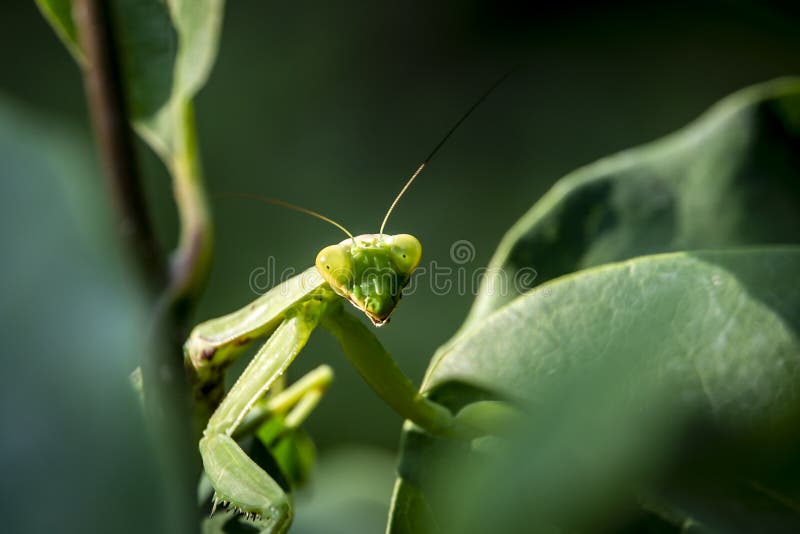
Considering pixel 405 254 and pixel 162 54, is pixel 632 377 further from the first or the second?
pixel 162 54

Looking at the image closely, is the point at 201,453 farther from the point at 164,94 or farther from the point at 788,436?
the point at 788,436

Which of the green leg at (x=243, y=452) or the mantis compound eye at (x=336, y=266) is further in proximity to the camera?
the mantis compound eye at (x=336, y=266)

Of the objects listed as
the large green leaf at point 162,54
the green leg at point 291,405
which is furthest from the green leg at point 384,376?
the large green leaf at point 162,54

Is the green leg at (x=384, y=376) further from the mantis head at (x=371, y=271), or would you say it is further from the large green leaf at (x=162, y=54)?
the large green leaf at (x=162, y=54)

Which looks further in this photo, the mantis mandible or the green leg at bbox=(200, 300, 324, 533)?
the mantis mandible

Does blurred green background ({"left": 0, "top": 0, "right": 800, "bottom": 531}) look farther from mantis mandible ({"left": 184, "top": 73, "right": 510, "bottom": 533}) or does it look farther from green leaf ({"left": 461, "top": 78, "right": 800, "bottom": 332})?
green leaf ({"left": 461, "top": 78, "right": 800, "bottom": 332})

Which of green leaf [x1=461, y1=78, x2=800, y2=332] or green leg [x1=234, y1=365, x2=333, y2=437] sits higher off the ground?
green leaf [x1=461, y1=78, x2=800, y2=332]

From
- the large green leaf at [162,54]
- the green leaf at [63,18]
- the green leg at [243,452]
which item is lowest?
the green leg at [243,452]

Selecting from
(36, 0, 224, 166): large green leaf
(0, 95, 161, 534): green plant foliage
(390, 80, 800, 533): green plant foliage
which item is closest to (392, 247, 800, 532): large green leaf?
(390, 80, 800, 533): green plant foliage
